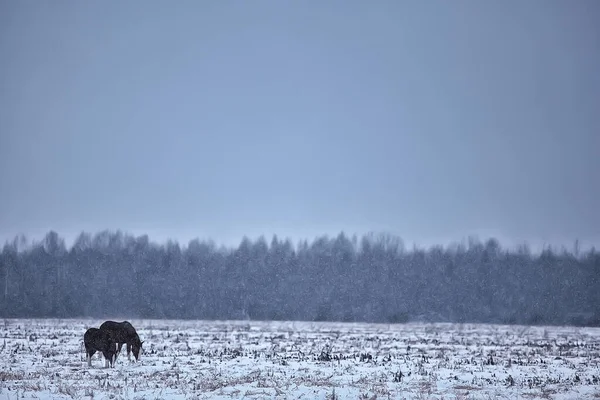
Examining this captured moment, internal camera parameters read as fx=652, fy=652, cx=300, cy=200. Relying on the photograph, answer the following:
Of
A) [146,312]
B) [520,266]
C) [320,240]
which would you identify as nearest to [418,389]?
[146,312]

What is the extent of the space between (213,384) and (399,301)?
78637 millimetres

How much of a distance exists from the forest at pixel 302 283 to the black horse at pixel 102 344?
201 ft

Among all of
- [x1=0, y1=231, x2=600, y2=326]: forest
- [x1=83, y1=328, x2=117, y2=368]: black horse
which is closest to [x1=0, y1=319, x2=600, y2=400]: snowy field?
[x1=83, y1=328, x2=117, y2=368]: black horse

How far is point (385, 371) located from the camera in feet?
61.9

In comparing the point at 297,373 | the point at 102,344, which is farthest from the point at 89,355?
the point at 297,373

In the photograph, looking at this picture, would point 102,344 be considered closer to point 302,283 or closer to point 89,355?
point 89,355

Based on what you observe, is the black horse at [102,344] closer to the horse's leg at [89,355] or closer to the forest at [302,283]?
the horse's leg at [89,355]

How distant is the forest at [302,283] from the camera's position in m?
84.9

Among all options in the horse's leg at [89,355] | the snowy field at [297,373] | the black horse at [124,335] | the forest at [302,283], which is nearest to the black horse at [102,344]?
the horse's leg at [89,355]

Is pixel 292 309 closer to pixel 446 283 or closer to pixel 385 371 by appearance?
pixel 446 283

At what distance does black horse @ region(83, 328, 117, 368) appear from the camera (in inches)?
759

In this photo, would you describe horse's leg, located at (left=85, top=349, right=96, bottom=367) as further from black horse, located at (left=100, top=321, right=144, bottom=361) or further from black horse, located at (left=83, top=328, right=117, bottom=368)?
black horse, located at (left=100, top=321, right=144, bottom=361)

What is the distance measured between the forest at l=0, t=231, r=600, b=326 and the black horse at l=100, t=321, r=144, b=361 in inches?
2373

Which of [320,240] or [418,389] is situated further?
[320,240]
